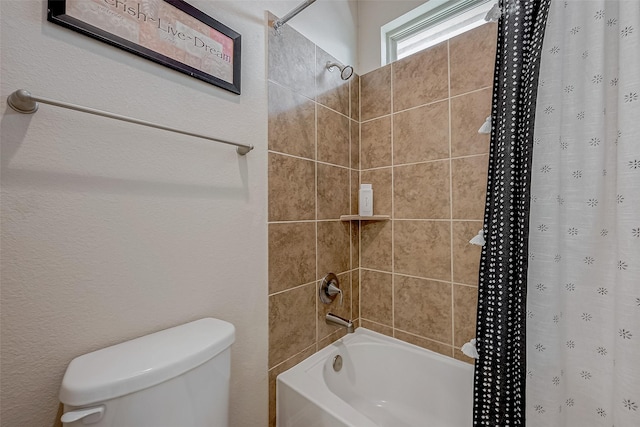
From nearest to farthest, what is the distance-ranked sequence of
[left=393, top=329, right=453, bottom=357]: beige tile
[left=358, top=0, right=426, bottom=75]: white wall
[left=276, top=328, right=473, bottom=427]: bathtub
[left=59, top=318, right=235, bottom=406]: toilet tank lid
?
[left=59, top=318, right=235, bottom=406]: toilet tank lid → [left=276, top=328, right=473, bottom=427]: bathtub → [left=393, top=329, right=453, bottom=357]: beige tile → [left=358, top=0, right=426, bottom=75]: white wall

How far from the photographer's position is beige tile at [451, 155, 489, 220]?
121 cm

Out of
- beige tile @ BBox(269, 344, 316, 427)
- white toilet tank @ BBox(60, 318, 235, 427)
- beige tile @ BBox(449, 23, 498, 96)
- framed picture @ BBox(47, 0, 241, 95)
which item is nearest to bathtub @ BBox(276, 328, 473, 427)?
beige tile @ BBox(269, 344, 316, 427)

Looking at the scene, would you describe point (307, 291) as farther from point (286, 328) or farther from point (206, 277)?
point (206, 277)

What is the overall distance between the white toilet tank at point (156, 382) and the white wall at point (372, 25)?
5.45ft

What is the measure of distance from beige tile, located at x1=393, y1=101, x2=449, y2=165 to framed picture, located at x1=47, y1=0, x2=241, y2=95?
916mm

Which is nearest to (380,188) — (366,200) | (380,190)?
(380,190)

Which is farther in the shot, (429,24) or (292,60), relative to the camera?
(429,24)

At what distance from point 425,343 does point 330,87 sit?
1481mm

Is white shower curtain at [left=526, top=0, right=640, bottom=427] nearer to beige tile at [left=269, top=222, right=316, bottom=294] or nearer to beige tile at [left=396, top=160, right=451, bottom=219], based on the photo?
beige tile at [left=396, top=160, right=451, bottom=219]

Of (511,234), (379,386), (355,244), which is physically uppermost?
(511,234)

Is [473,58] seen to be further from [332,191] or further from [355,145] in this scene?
[332,191]

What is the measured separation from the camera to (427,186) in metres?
1.38

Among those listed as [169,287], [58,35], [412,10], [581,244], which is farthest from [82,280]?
[412,10]

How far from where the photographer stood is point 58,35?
0.63 m
